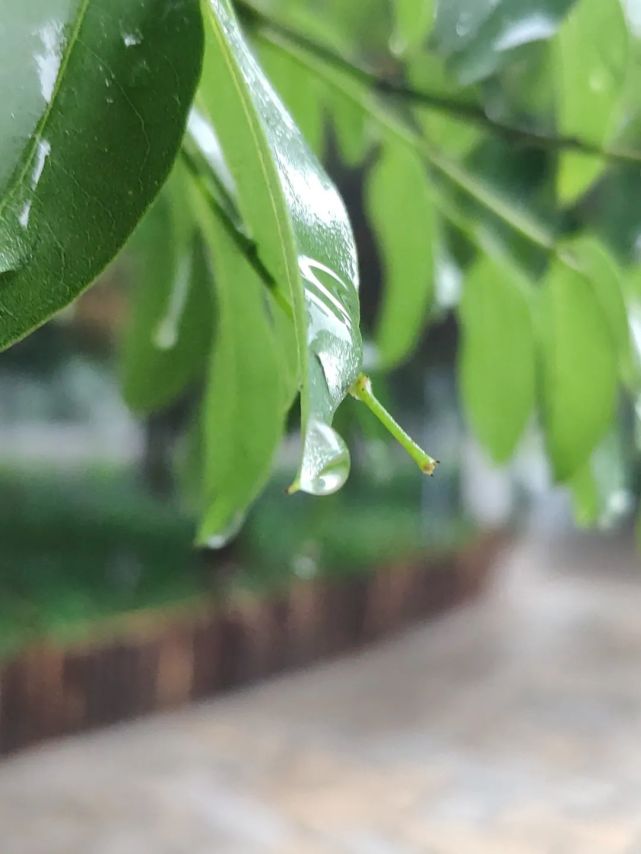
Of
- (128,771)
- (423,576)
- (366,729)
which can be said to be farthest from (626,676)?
(128,771)

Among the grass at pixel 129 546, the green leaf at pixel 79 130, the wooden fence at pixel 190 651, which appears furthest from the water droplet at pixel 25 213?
the wooden fence at pixel 190 651

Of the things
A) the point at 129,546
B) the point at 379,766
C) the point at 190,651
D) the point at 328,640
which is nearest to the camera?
the point at 379,766

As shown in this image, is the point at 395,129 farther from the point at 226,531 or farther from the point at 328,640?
the point at 328,640

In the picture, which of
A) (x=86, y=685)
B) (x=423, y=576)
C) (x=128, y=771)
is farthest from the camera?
(x=423, y=576)

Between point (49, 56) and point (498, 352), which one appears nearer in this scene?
point (49, 56)

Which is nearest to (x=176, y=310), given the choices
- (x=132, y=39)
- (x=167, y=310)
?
(x=167, y=310)

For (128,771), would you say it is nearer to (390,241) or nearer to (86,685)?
(86,685)

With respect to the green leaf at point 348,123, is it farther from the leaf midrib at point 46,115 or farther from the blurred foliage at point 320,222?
the leaf midrib at point 46,115
